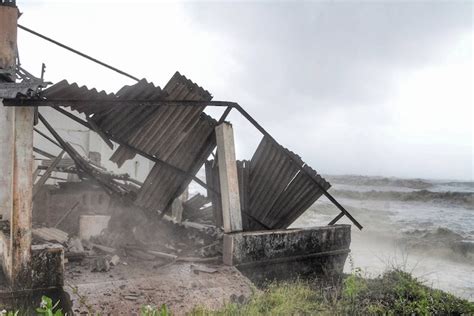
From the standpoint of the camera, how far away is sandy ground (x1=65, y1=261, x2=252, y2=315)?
4.31 metres

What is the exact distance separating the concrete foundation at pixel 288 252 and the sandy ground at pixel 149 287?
40 cm

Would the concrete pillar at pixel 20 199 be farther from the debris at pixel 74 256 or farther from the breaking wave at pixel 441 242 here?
the breaking wave at pixel 441 242

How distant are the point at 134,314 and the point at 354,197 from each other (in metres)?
42.5

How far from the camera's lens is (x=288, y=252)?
264 inches

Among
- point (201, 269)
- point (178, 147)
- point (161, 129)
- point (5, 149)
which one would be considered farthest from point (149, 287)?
point (5, 149)

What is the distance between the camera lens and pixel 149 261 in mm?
6191

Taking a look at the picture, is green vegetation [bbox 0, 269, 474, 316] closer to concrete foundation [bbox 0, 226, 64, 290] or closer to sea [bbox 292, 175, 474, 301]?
concrete foundation [bbox 0, 226, 64, 290]

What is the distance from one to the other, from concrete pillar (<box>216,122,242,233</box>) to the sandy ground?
767 millimetres

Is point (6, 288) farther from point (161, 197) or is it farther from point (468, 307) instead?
point (468, 307)

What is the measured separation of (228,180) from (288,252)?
1.73 m

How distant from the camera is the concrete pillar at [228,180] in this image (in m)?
6.29

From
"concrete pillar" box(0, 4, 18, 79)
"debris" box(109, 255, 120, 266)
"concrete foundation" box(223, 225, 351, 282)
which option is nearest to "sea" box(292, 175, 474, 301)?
"concrete foundation" box(223, 225, 351, 282)

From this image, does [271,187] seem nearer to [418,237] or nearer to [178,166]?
[178,166]

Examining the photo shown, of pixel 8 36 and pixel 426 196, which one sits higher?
pixel 8 36
